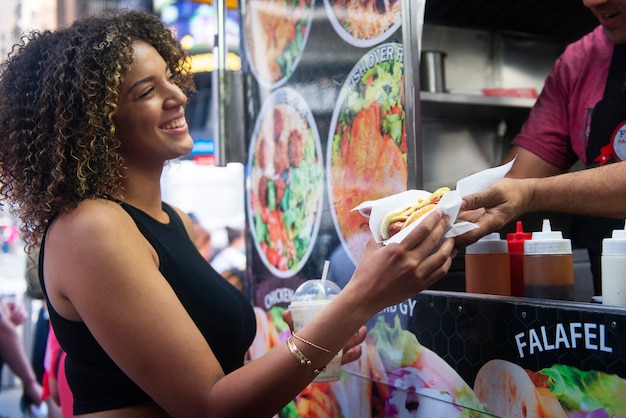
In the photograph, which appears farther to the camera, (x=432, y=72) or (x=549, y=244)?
(x=432, y=72)

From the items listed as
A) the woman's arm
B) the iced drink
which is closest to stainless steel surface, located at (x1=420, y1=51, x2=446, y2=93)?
the iced drink

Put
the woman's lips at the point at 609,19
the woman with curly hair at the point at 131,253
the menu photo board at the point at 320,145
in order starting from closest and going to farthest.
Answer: the woman with curly hair at the point at 131,253 → the woman's lips at the point at 609,19 → the menu photo board at the point at 320,145

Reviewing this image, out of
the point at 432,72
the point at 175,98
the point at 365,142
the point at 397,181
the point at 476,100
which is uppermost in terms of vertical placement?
the point at 432,72

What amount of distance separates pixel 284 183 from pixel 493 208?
1.35 meters

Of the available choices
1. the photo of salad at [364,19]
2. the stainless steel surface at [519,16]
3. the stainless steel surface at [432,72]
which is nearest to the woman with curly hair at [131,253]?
the photo of salad at [364,19]

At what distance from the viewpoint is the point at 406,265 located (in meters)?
1.41

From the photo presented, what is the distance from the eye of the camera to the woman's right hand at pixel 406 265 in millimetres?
1405

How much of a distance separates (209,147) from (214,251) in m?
1.89

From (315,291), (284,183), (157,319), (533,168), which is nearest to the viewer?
(157,319)

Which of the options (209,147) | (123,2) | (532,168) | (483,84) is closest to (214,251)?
(209,147)

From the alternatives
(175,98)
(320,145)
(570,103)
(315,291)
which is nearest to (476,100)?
(570,103)

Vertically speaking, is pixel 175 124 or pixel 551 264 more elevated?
pixel 175 124

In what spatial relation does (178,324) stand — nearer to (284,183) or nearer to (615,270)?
(615,270)

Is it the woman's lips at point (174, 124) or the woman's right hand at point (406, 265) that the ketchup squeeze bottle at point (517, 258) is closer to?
the woman's right hand at point (406, 265)
